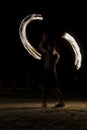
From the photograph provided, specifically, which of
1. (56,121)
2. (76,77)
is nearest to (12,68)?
(76,77)

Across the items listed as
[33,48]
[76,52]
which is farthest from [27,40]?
[76,52]

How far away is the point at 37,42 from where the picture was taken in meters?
29.7

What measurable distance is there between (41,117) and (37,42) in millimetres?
16222

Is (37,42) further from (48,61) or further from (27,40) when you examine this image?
(48,61)

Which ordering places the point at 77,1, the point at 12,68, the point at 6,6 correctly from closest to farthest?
the point at 12,68, the point at 6,6, the point at 77,1

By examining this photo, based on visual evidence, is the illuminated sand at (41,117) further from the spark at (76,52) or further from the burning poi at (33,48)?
the burning poi at (33,48)

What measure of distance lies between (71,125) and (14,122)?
122 centimetres

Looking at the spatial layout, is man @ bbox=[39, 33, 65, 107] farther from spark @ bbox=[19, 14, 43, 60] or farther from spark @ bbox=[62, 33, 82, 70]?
spark @ bbox=[19, 14, 43, 60]

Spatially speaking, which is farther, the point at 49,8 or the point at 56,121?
the point at 49,8

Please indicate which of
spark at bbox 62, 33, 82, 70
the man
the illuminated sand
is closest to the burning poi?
spark at bbox 62, 33, 82, 70

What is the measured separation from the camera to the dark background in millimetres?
27170

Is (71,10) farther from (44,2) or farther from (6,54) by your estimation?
(6,54)

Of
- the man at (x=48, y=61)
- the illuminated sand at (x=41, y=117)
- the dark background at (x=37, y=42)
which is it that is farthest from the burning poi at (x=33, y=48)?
the dark background at (x=37, y=42)

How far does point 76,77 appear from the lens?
28.7 meters
